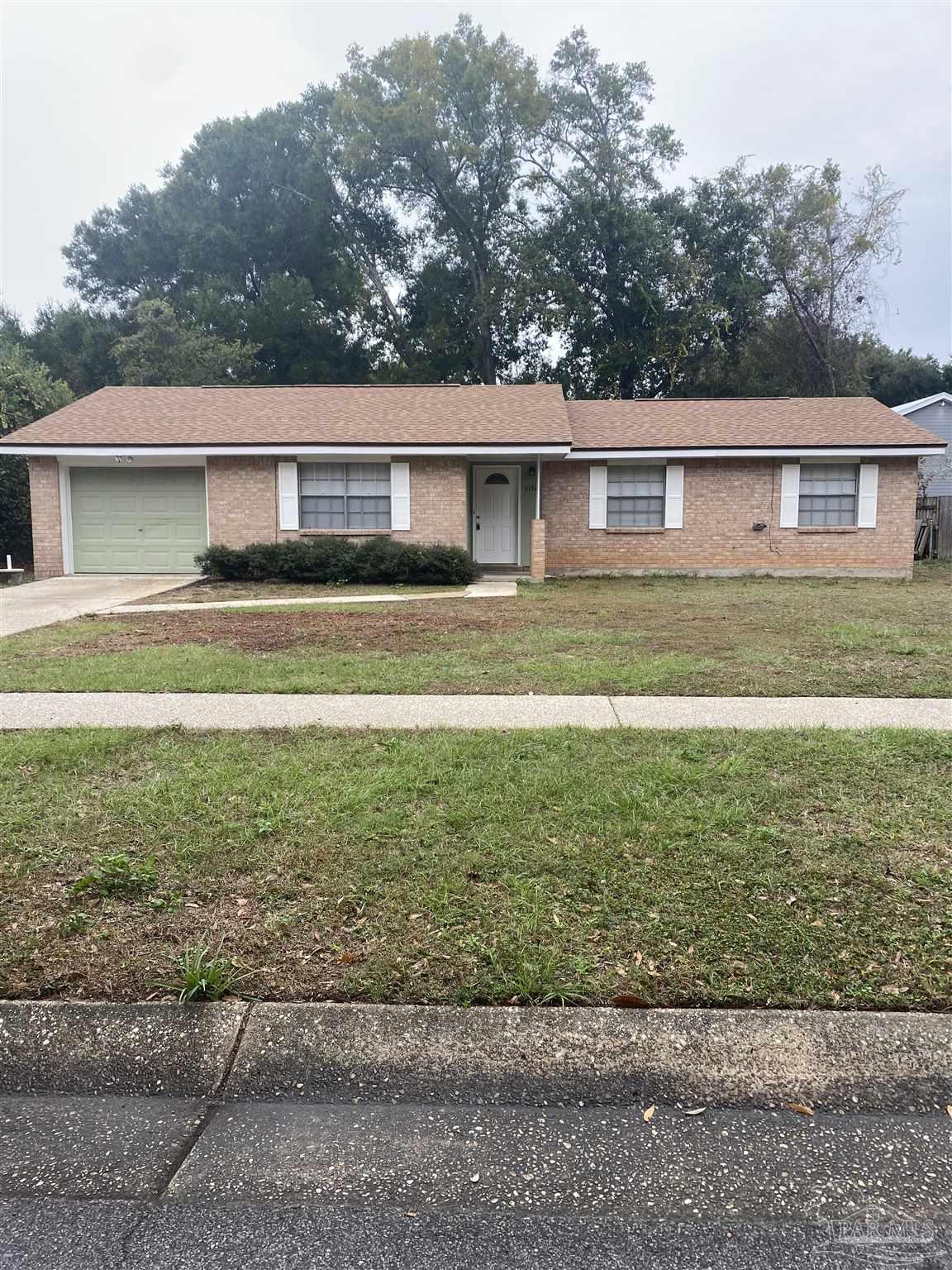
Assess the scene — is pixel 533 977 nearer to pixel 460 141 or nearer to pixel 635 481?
pixel 635 481

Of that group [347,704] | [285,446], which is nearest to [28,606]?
[285,446]

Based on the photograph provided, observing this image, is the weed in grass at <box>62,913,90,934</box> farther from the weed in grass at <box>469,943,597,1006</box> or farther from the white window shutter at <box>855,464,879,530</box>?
the white window shutter at <box>855,464,879,530</box>

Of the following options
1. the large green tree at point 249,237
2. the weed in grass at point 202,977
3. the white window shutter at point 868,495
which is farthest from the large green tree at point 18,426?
the weed in grass at point 202,977

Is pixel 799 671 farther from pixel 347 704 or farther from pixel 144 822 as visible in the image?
pixel 144 822

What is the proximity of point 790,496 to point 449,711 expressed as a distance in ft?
46.5

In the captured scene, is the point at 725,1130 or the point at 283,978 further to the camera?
the point at 283,978

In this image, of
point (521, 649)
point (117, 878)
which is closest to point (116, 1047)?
point (117, 878)

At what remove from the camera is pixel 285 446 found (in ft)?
56.0

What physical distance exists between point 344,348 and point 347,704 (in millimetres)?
33047

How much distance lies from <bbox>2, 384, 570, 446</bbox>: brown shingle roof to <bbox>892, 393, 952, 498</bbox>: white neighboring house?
1586cm

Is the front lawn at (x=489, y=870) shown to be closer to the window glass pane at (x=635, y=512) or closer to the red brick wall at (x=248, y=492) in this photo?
the red brick wall at (x=248, y=492)

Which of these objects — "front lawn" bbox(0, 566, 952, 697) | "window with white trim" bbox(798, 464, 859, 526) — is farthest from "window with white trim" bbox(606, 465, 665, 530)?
"front lawn" bbox(0, 566, 952, 697)

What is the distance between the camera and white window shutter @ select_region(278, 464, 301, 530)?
17.6m

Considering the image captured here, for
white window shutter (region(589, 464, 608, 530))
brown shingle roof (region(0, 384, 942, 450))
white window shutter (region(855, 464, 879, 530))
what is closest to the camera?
brown shingle roof (region(0, 384, 942, 450))
